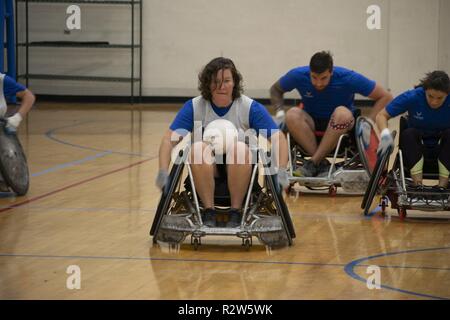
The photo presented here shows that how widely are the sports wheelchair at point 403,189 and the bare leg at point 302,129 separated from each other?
111 centimetres

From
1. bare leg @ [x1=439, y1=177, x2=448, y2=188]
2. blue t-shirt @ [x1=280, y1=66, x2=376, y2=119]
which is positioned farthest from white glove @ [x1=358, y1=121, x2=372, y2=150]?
bare leg @ [x1=439, y1=177, x2=448, y2=188]

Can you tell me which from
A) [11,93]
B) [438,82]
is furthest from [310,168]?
[11,93]

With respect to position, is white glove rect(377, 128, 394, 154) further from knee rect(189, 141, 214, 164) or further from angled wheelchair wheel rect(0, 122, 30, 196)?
angled wheelchair wheel rect(0, 122, 30, 196)

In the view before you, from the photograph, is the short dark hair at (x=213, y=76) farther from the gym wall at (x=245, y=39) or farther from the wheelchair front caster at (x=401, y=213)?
the gym wall at (x=245, y=39)

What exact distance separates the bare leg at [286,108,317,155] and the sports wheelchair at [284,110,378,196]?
8 centimetres

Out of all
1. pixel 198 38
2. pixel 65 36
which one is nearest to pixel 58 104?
pixel 65 36

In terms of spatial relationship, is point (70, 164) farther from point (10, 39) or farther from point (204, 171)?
point (10, 39)

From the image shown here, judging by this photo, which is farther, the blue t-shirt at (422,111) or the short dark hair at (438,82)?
the blue t-shirt at (422,111)

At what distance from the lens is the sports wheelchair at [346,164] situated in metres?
8.16

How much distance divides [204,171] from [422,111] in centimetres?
197

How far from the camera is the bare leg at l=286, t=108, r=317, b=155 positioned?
8461 mm

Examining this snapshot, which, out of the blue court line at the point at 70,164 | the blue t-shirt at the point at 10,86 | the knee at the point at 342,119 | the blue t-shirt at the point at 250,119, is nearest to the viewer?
the blue t-shirt at the point at 250,119

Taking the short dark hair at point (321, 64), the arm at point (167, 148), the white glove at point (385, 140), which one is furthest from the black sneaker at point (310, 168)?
the arm at point (167, 148)

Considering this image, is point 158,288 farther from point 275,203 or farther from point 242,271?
point 275,203
